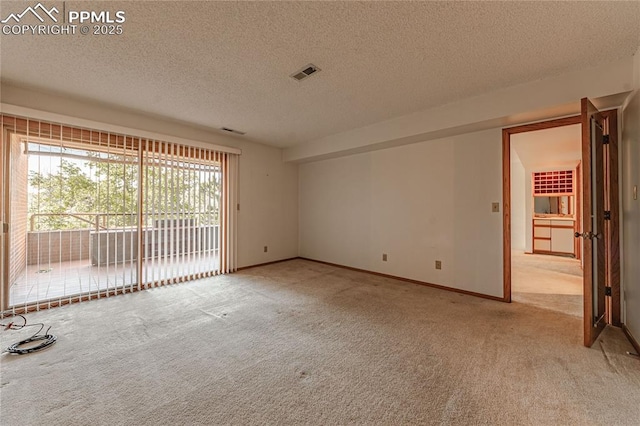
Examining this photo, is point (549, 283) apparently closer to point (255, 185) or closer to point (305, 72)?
point (305, 72)

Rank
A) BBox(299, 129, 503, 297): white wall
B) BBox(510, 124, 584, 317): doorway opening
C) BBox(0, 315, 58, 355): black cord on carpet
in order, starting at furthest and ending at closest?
BBox(510, 124, 584, 317): doorway opening < BBox(299, 129, 503, 297): white wall < BBox(0, 315, 58, 355): black cord on carpet

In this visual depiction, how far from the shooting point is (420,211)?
12.9ft

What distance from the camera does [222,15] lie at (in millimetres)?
1707

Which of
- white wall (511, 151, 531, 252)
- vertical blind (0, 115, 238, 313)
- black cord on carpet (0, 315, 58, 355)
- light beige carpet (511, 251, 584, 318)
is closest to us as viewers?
black cord on carpet (0, 315, 58, 355)

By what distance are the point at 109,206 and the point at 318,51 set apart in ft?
10.8

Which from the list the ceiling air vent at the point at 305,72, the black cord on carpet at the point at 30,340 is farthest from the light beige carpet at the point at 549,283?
the black cord on carpet at the point at 30,340

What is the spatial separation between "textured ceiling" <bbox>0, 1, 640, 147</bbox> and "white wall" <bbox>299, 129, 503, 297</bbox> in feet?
3.15

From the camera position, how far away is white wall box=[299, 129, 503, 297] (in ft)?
10.9

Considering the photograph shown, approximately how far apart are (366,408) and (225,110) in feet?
11.3

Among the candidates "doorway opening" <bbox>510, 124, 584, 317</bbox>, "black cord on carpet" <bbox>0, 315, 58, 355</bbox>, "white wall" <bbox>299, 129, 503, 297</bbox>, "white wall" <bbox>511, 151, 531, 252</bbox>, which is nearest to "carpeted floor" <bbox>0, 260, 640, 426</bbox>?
"black cord on carpet" <bbox>0, 315, 58, 355</bbox>

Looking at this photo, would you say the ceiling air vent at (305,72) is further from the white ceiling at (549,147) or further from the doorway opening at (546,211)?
the doorway opening at (546,211)

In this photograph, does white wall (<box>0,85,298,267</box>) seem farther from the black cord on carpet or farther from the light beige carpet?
the light beige carpet

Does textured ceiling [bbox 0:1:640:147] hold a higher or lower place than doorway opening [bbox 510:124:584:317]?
higher

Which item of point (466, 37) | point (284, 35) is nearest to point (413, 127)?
point (466, 37)
